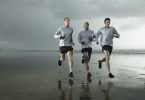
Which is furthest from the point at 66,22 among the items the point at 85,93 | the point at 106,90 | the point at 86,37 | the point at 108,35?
the point at 85,93

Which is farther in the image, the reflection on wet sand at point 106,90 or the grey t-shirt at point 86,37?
the grey t-shirt at point 86,37

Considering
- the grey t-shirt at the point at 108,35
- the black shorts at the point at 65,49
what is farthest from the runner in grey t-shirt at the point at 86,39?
the black shorts at the point at 65,49

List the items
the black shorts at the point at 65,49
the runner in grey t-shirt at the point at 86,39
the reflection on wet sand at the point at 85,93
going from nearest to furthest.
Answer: the reflection on wet sand at the point at 85,93, the black shorts at the point at 65,49, the runner in grey t-shirt at the point at 86,39

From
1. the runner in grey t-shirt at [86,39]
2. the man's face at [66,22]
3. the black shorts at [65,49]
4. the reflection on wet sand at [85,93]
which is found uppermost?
the man's face at [66,22]

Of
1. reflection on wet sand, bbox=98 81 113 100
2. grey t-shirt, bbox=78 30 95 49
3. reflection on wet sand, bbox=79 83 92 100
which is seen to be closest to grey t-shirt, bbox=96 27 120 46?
grey t-shirt, bbox=78 30 95 49

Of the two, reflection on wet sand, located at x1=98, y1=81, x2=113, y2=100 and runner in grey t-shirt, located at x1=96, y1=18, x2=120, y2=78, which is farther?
runner in grey t-shirt, located at x1=96, y1=18, x2=120, y2=78

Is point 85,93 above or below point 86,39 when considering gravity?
below

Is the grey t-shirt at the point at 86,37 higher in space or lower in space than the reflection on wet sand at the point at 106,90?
higher

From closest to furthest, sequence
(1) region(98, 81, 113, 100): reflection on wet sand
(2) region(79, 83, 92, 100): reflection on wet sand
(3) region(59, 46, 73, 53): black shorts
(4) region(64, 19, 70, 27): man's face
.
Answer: (2) region(79, 83, 92, 100): reflection on wet sand < (1) region(98, 81, 113, 100): reflection on wet sand < (4) region(64, 19, 70, 27): man's face < (3) region(59, 46, 73, 53): black shorts

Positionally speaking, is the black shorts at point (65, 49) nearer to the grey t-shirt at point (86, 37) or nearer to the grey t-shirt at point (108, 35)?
the grey t-shirt at point (86, 37)

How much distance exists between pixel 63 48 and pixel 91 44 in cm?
139

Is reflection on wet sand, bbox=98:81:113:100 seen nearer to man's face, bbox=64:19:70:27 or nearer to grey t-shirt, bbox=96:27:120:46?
grey t-shirt, bbox=96:27:120:46

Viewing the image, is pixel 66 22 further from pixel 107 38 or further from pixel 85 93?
pixel 85 93

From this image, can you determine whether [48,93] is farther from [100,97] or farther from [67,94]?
[100,97]
